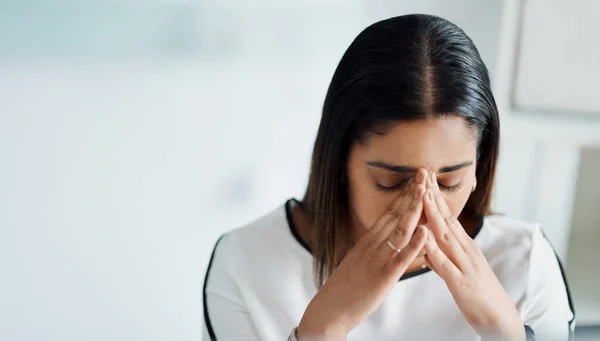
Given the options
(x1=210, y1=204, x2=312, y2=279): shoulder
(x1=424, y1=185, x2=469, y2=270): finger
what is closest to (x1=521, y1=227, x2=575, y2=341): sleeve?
(x1=424, y1=185, x2=469, y2=270): finger

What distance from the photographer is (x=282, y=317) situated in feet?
2.05

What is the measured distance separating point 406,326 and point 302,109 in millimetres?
303

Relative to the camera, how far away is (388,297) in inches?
24.0

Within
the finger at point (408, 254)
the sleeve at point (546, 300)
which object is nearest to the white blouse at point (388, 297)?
the sleeve at point (546, 300)

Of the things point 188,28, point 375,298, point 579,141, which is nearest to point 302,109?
point 188,28

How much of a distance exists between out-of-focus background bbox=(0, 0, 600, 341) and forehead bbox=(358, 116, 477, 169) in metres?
0.26

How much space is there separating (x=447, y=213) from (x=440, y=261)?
0.15 feet

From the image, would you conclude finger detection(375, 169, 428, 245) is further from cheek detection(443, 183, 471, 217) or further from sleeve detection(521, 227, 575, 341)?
sleeve detection(521, 227, 575, 341)

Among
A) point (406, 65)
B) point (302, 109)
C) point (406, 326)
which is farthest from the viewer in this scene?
point (302, 109)

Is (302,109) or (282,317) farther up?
(302,109)

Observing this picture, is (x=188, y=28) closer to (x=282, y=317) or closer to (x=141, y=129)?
(x=141, y=129)

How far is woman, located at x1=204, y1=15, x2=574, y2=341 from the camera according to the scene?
0.51 m

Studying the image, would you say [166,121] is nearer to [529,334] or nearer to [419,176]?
[419,176]

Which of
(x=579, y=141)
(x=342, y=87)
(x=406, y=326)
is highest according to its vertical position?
(x=342, y=87)
